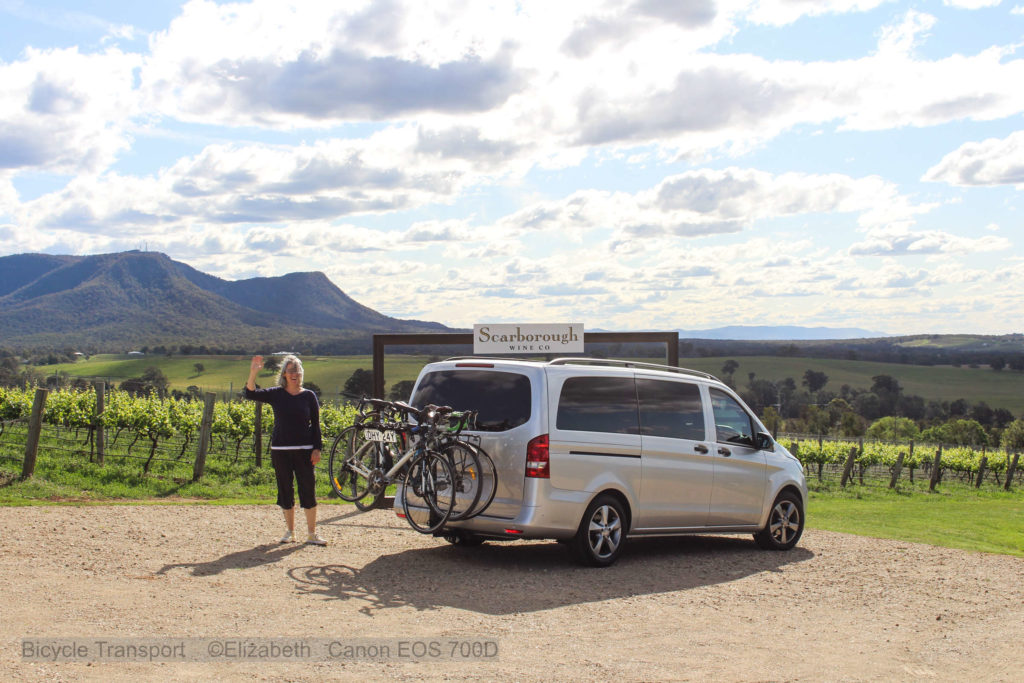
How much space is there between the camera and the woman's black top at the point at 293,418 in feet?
32.6

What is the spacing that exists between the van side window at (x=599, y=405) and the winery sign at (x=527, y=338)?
186 inches

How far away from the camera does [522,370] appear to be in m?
9.31

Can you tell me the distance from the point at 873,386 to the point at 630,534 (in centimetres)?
12788

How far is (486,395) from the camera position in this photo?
9438 mm

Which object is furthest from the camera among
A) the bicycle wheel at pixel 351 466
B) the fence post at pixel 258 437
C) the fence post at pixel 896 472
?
the fence post at pixel 896 472

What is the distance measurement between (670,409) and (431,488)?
275 cm

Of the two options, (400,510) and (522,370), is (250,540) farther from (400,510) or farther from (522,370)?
(522,370)

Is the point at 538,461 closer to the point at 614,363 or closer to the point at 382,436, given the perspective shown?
the point at 382,436

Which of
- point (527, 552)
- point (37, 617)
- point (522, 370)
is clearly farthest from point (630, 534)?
point (37, 617)

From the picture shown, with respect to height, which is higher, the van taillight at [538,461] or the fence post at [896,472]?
the van taillight at [538,461]

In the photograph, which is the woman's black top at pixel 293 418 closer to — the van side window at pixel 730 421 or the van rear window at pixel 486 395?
the van rear window at pixel 486 395

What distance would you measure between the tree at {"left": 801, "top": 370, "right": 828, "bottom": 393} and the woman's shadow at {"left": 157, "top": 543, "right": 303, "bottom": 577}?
121 m

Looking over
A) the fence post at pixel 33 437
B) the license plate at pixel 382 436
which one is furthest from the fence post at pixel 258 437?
the license plate at pixel 382 436

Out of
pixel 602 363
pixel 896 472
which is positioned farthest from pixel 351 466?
pixel 896 472
